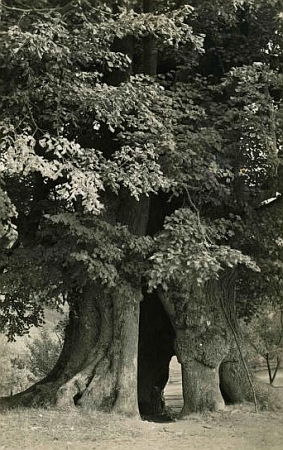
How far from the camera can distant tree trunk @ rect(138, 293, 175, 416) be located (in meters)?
12.8

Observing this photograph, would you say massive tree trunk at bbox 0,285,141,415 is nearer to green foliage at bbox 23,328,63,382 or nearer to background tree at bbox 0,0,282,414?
background tree at bbox 0,0,282,414

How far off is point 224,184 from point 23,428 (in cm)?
524

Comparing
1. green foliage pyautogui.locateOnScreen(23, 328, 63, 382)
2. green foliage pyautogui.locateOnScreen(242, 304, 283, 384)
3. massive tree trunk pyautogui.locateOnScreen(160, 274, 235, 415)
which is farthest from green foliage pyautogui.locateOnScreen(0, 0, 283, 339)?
green foliage pyautogui.locateOnScreen(23, 328, 63, 382)

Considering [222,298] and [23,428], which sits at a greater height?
[222,298]

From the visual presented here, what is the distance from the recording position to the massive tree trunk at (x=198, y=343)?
1055 cm

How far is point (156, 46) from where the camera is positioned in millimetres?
10898

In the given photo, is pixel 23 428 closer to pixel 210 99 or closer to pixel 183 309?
pixel 183 309

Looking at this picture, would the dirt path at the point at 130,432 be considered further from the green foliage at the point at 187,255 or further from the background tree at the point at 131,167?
the green foliage at the point at 187,255

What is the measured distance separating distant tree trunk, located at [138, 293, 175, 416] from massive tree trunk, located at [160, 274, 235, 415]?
5.96 feet

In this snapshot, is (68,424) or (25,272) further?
(25,272)

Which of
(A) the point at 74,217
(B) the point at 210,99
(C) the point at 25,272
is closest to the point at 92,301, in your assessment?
(C) the point at 25,272

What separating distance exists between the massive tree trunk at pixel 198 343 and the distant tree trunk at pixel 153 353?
1817mm

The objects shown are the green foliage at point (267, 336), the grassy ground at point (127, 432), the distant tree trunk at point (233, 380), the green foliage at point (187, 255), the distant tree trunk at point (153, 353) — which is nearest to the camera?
the grassy ground at point (127, 432)

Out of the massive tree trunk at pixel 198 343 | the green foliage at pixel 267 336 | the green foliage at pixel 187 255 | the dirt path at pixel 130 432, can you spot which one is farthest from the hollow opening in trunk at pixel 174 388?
the green foliage at pixel 187 255
